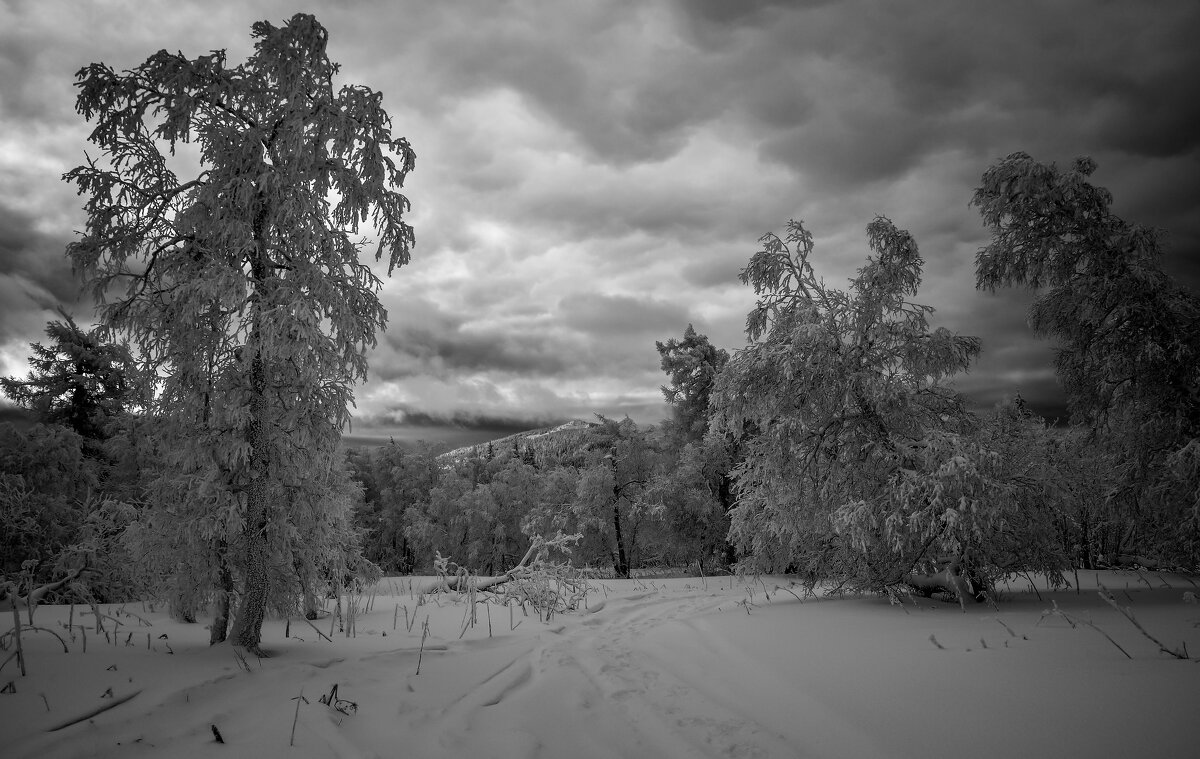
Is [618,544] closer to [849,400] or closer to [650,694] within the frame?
[849,400]

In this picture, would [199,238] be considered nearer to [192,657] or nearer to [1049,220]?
[192,657]

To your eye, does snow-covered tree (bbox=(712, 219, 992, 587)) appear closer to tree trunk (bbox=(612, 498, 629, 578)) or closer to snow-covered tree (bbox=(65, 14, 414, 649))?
snow-covered tree (bbox=(65, 14, 414, 649))

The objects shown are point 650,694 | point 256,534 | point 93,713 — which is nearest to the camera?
point 93,713

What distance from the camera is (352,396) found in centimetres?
593

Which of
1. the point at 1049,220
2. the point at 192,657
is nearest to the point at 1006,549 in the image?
the point at 1049,220

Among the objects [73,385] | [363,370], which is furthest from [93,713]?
[73,385]

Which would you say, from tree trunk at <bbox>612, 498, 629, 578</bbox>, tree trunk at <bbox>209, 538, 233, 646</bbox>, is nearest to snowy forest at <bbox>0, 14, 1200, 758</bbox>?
tree trunk at <bbox>209, 538, 233, 646</bbox>

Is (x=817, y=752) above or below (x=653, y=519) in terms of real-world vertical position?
above

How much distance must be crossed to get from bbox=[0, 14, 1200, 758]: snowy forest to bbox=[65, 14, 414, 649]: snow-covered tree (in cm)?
3

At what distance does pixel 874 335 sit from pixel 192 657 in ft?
31.4

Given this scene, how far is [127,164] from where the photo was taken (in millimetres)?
5215

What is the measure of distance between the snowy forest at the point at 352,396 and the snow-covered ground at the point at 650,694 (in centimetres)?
74

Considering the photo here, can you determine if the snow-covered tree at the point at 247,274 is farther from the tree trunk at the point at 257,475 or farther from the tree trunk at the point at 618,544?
the tree trunk at the point at 618,544

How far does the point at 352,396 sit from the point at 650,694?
169 inches
